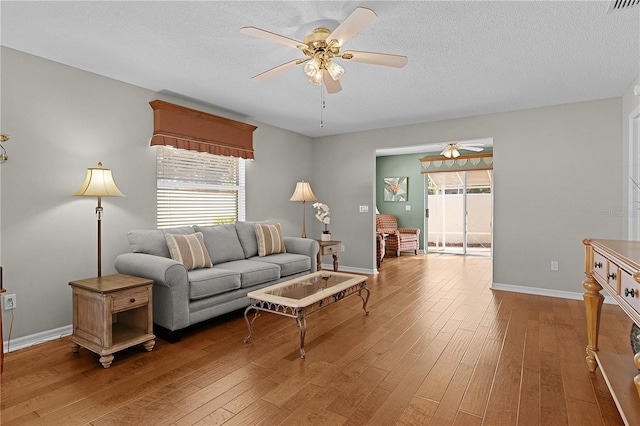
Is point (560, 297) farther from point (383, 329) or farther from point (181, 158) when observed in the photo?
point (181, 158)

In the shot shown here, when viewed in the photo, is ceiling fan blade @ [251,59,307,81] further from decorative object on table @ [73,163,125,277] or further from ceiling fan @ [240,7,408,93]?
decorative object on table @ [73,163,125,277]

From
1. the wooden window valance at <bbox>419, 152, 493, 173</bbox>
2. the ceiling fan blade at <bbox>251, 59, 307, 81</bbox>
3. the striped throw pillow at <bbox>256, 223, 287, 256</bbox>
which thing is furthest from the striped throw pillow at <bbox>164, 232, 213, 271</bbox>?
the wooden window valance at <bbox>419, 152, 493, 173</bbox>

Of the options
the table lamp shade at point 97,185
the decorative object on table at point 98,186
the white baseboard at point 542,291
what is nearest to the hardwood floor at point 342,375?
the white baseboard at point 542,291

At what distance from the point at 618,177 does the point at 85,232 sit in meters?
5.85

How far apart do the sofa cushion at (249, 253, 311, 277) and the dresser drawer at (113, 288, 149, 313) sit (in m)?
1.47

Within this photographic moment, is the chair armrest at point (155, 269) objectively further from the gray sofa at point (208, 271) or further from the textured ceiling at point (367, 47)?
the textured ceiling at point (367, 47)

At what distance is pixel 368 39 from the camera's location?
262 centimetres

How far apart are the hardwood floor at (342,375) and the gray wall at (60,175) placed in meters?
0.61

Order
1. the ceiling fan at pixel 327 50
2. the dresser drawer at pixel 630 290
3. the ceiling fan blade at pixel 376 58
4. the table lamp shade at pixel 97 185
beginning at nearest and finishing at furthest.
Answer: the dresser drawer at pixel 630 290
the ceiling fan at pixel 327 50
the ceiling fan blade at pixel 376 58
the table lamp shade at pixel 97 185

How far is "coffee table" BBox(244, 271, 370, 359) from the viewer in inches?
102

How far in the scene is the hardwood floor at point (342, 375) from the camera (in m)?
1.88

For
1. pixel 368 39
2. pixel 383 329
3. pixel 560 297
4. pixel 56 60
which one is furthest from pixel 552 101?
pixel 56 60

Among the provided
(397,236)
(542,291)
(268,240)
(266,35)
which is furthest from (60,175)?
(397,236)

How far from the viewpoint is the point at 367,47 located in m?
2.76
